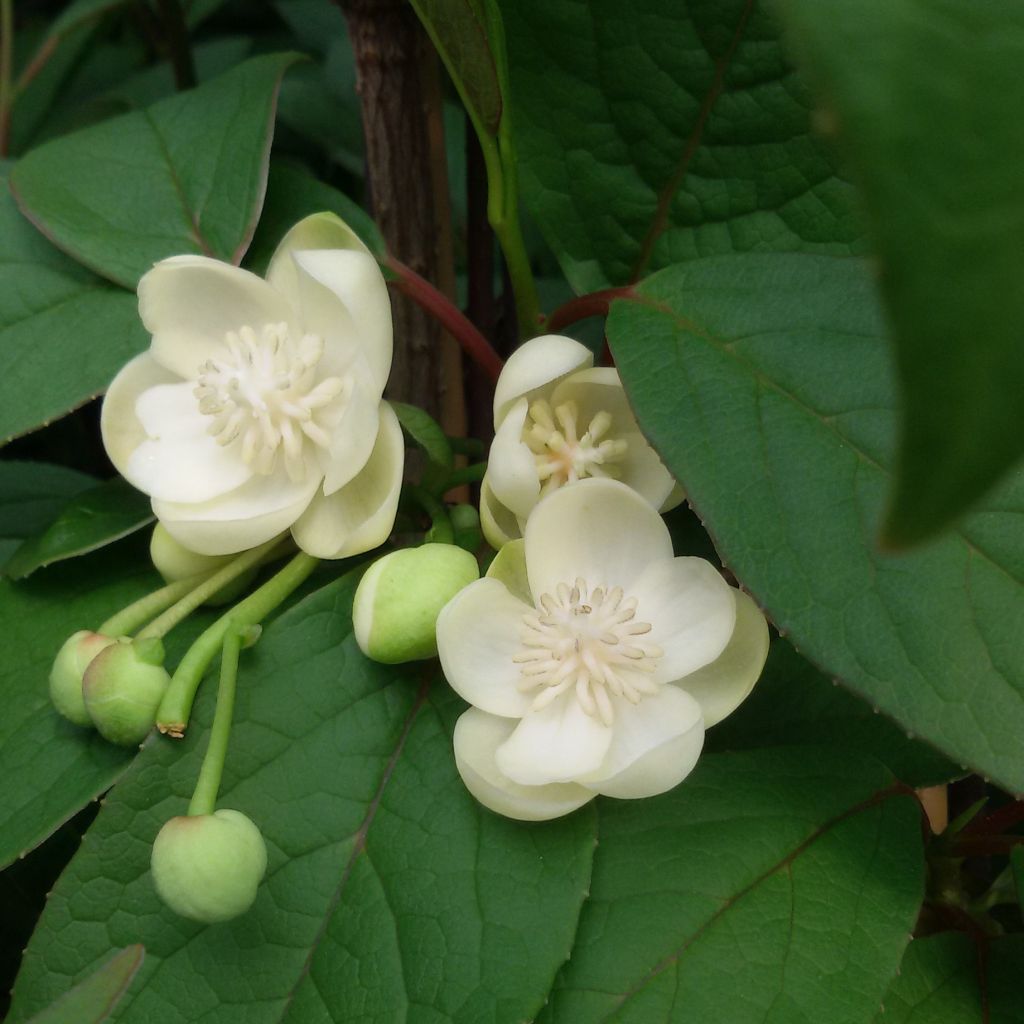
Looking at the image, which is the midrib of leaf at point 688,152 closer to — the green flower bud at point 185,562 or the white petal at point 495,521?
the white petal at point 495,521

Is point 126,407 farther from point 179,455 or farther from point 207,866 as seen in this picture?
point 207,866

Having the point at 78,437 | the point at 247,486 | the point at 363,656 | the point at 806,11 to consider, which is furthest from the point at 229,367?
the point at 78,437

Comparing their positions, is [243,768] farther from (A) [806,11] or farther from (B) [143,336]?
(A) [806,11]

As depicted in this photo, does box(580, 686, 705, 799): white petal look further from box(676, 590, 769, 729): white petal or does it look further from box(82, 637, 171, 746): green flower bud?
box(82, 637, 171, 746): green flower bud

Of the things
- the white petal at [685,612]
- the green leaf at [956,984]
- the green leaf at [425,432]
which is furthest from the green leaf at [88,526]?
the green leaf at [956,984]

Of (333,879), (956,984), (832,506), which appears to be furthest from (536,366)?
(956,984)
